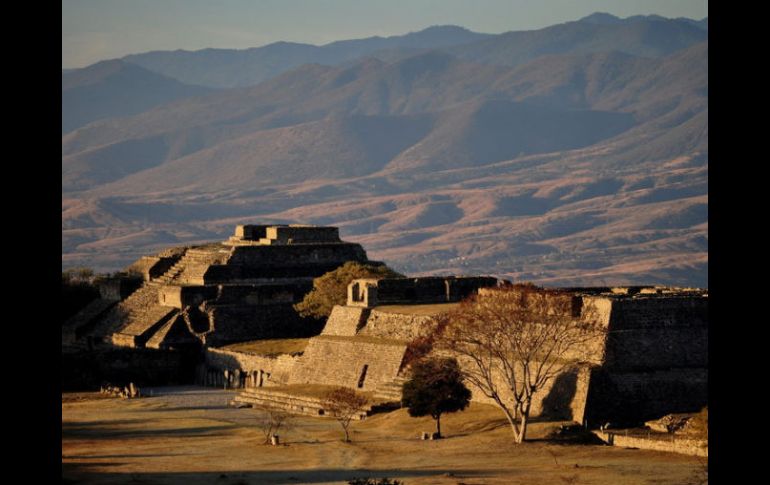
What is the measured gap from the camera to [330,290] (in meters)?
57.9

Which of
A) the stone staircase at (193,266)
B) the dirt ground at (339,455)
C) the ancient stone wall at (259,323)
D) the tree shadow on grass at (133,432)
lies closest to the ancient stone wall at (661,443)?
the dirt ground at (339,455)

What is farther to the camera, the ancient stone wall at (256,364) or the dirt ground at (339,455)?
the ancient stone wall at (256,364)

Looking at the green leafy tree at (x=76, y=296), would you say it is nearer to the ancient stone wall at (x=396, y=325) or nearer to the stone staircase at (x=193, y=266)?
the stone staircase at (x=193, y=266)

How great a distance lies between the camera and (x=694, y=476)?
28.2 m

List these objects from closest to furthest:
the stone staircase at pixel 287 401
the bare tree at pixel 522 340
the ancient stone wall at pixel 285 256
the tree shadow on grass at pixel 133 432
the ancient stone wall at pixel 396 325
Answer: the bare tree at pixel 522 340, the tree shadow on grass at pixel 133 432, the stone staircase at pixel 287 401, the ancient stone wall at pixel 396 325, the ancient stone wall at pixel 285 256

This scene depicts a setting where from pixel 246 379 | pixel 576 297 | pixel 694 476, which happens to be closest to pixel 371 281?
pixel 246 379

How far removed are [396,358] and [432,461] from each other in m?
11.7

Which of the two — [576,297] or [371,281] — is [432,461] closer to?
[576,297]

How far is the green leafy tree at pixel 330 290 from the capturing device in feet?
189

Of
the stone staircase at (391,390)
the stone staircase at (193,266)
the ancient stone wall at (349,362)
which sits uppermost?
the stone staircase at (193,266)

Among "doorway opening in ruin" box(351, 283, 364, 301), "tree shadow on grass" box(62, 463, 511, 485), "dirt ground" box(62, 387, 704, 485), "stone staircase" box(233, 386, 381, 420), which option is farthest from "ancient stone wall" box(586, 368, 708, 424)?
"doorway opening in ruin" box(351, 283, 364, 301)

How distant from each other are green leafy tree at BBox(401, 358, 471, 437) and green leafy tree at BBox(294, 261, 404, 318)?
19222mm

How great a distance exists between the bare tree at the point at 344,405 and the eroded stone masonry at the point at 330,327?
1.23m

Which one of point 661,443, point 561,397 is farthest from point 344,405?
point 661,443
